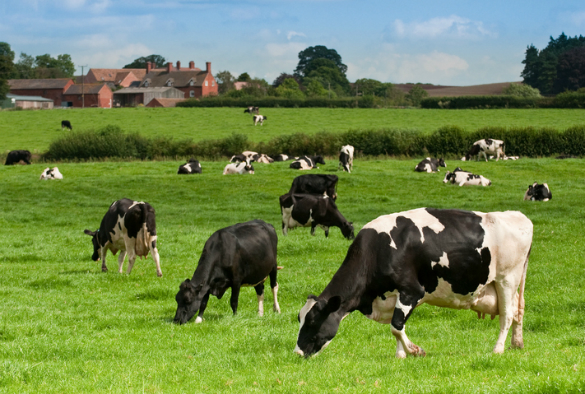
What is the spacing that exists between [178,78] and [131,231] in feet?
455

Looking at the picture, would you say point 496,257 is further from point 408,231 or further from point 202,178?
point 202,178

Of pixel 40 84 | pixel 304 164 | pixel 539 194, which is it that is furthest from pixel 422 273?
pixel 40 84

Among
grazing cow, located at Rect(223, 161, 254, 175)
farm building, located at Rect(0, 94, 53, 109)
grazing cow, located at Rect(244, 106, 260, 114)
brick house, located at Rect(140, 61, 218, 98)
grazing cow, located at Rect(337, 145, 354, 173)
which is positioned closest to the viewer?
grazing cow, located at Rect(337, 145, 354, 173)

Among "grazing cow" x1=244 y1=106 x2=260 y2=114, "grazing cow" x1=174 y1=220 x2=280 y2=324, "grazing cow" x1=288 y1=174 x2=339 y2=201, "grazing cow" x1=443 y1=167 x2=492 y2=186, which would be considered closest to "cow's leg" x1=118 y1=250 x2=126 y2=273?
"grazing cow" x1=174 y1=220 x2=280 y2=324

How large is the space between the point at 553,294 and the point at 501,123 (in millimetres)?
56469

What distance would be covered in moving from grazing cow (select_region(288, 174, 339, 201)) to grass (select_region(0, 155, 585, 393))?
138cm

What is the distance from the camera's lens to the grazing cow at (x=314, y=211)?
2070 cm

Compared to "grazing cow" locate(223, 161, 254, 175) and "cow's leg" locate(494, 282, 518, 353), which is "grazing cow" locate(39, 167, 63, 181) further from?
"cow's leg" locate(494, 282, 518, 353)

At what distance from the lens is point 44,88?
149 metres

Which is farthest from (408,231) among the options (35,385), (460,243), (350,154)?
(350,154)

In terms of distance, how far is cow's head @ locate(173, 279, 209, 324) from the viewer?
431 inches

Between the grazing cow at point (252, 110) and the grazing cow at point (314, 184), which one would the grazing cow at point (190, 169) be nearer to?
the grazing cow at point (314, 184)

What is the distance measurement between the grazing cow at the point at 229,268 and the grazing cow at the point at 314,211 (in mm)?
8365

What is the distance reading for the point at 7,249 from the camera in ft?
63.1
